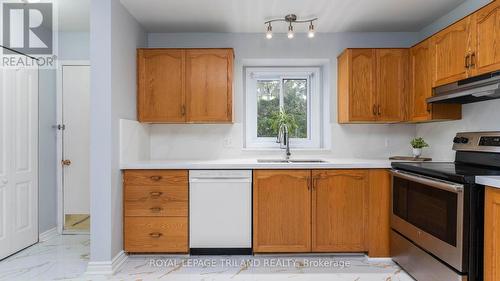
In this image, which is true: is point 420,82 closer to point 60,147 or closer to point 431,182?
point 431,182

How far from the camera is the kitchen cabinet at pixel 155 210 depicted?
2.66 meters

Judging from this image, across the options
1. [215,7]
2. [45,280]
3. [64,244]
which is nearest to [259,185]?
[215,7]

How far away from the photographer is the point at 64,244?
3.08 meters

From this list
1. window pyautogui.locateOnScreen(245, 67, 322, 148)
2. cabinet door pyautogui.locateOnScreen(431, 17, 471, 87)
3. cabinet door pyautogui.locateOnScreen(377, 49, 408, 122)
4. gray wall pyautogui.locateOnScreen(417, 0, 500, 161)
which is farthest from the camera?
window pyautogui.locateOnScreen(245, 67, 322, 148)

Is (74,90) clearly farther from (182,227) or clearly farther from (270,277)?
(270,277)

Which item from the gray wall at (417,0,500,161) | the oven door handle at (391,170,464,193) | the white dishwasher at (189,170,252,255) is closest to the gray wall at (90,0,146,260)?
the white dishwasher at (189,170,252,255)

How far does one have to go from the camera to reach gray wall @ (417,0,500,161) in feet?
7.61

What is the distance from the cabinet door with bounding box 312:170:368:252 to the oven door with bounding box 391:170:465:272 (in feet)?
0.91

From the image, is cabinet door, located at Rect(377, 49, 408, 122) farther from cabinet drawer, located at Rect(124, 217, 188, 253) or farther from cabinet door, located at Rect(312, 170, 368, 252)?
cabinet drawer, located at Rect(124, 217, 188, 253)

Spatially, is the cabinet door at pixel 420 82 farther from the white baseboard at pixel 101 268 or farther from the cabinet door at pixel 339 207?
the white baseboard at pixel 101 268

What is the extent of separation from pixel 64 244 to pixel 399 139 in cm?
384

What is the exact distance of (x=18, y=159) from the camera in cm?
286

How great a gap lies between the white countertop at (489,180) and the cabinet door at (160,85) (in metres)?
2.46

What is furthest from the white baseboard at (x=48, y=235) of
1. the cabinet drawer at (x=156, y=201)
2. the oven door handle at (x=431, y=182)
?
the oven door handle at (x=431, y=182)
